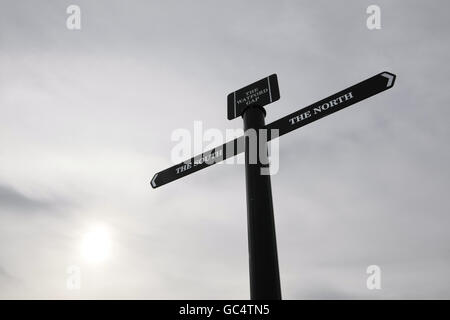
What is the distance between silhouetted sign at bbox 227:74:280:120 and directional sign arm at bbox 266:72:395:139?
34 cm

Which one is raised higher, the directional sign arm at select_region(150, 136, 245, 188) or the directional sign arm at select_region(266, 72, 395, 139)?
the directional sign arm at select_region(266, 72, 395, 139)

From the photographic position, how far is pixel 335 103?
12.1 ft

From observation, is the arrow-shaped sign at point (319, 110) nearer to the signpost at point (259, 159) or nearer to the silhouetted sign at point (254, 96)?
the signpost at point (259, 159)

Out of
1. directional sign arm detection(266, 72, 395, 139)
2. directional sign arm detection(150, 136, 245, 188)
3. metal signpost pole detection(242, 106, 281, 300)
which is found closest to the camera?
metal signpost pole detection(242, 106, 281, 300)

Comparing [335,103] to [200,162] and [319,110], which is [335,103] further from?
[200,162]

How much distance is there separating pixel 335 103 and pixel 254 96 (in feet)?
3.06

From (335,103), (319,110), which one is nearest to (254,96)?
(319,110)

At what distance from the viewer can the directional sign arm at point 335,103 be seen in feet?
11.8

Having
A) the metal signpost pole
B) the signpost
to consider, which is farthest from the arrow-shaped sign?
the metal signpost pole

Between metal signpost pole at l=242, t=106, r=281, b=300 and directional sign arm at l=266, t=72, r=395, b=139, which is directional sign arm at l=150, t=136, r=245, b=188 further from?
directional sign arm at l=266, t=72, r=395, b=139

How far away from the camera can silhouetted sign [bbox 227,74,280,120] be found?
3945 mm
